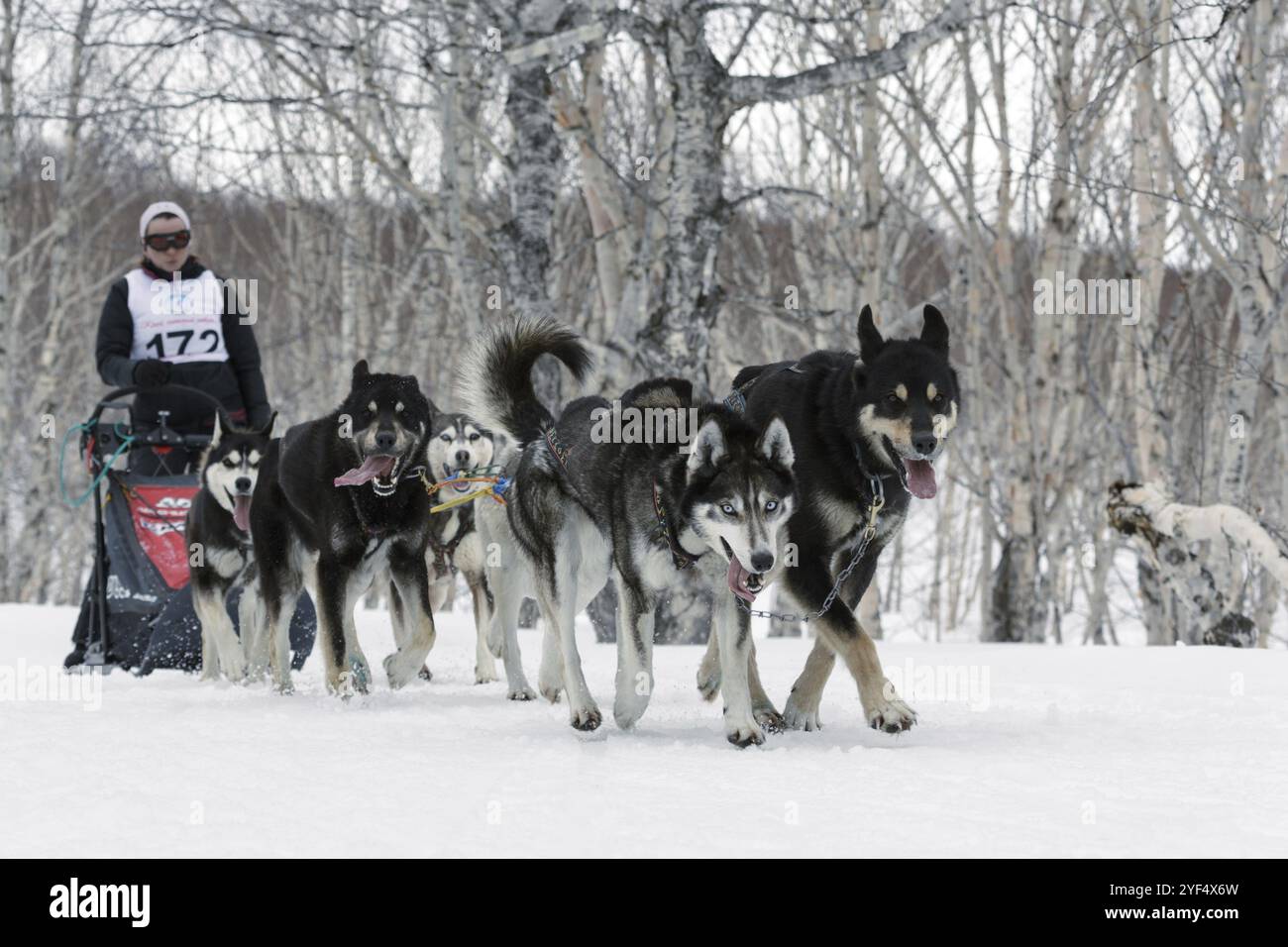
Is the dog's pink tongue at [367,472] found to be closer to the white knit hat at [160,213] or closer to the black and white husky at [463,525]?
the black and white husky at [463,525]

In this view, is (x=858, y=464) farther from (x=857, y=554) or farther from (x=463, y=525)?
(x=463, y=525)

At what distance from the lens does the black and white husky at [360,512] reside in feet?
15.4

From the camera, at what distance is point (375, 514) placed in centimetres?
473

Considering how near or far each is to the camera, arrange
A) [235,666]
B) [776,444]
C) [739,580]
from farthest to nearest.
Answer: [235,666] < [776,444] < [739,580]

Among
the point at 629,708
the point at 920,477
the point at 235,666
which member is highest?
the point at 920,477

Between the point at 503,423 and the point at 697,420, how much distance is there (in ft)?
3.50

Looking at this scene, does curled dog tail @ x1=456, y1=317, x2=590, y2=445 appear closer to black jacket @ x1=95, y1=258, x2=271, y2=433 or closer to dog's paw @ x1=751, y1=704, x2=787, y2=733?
dog's paw @ x1=751, y1=704, x2=787, y2=733

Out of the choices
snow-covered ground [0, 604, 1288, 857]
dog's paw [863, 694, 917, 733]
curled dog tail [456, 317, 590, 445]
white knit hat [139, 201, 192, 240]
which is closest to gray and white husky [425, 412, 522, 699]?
snow-covered ground [0, 604, 1288, 857]

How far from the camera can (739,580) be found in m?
3.60

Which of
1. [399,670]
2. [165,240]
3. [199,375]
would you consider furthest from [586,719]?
[165,240]

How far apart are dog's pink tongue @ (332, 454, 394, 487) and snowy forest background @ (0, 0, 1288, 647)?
3.09 meters

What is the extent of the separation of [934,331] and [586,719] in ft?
5.07

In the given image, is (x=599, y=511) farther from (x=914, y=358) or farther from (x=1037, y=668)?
(x=1037, y=668)

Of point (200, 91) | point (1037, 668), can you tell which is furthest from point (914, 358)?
point (200, 91)
